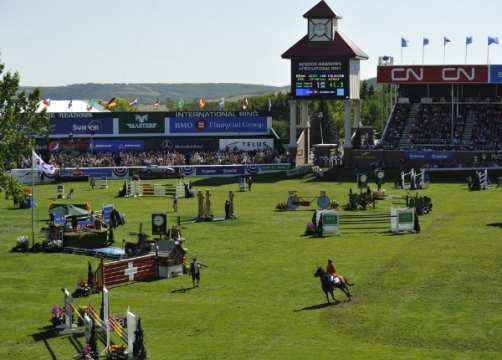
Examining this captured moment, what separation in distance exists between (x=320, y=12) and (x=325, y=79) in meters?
6.47

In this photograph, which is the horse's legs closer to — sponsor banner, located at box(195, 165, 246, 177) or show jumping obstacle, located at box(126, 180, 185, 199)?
show jumping obstacle, located at box(126, 180, 185, 199)

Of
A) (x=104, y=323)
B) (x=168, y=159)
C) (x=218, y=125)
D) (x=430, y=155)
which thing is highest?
(x=218, y=125)

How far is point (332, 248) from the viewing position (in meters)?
43.5

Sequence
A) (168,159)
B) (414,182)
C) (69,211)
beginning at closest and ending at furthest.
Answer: (69,211)
(414,182)
(168,159)

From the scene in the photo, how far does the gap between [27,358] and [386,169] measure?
61318mm

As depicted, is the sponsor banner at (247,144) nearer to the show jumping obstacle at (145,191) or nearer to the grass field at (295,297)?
the show jumping obstacle at (145,191)

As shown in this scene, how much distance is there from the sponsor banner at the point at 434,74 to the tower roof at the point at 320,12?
286 inches

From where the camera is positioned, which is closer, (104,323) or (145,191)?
(104,323)

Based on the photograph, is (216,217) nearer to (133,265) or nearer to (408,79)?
(133,265)

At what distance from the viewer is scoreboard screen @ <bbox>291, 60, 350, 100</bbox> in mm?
88250

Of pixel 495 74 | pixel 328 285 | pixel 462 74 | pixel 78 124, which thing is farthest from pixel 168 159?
pixel 328 285

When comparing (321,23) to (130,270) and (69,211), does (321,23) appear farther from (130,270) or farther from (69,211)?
(130,270)

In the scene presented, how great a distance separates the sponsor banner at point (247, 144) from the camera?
323 ft

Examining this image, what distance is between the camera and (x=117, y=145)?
99.0 m
